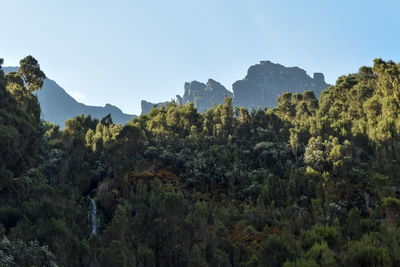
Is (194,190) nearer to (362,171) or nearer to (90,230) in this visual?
(90,230)

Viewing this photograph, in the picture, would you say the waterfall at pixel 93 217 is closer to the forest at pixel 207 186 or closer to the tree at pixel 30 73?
the forest at pixel 207 186

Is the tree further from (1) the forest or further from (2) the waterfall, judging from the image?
(2) the waterfall

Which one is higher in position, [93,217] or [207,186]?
[207,186]

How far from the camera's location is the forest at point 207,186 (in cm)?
2430

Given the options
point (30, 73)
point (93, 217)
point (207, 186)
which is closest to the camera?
point (93, 217)

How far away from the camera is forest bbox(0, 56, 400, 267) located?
24297 millimetres

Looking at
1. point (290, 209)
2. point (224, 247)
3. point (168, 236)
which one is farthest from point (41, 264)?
point (290, 209)

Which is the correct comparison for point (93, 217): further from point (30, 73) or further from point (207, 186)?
point (30, 73)

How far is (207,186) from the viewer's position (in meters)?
44.0

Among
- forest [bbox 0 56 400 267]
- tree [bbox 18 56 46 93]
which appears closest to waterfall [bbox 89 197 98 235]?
forest [bbox 0 56 400 267]

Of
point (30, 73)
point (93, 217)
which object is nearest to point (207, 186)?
point (93, 217)

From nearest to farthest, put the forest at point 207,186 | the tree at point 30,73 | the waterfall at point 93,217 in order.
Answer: the forest at point 207,186 < the waterfall at point 93,217 < the tree at point 30,73

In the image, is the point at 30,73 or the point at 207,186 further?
the point at 30,73

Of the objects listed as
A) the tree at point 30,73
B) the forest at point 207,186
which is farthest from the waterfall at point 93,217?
the tree at point 30,73
